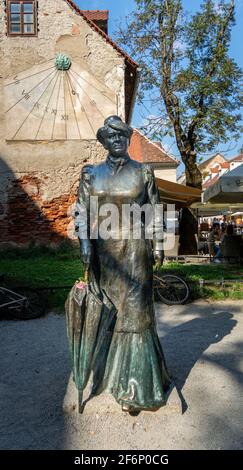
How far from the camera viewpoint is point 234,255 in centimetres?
1195

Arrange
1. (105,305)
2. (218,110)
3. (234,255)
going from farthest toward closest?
(218,110)
(234,255)
(105,305)

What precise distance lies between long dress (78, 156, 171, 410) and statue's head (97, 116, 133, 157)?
7 centimetres

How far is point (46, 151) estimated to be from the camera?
43.4 ft

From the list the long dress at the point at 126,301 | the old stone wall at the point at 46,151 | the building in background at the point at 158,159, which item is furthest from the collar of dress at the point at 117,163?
the building in background at the point at 158,159

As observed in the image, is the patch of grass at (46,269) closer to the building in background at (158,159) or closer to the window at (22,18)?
the window at (22,18)

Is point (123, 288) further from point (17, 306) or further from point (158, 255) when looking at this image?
point (17, 306)

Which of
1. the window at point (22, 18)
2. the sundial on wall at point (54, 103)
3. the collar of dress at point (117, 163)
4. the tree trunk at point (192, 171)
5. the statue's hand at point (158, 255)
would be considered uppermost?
the window at point (22, 18)

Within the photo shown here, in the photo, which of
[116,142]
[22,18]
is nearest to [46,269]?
[116,142]

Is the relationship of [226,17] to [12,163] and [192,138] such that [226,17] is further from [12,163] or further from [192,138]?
[12,163]

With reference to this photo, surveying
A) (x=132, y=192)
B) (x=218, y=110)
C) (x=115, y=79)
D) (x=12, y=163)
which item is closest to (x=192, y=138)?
(x=218, y=110)

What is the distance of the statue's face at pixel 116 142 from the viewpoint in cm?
292

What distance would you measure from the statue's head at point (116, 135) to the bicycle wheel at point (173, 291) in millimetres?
4475

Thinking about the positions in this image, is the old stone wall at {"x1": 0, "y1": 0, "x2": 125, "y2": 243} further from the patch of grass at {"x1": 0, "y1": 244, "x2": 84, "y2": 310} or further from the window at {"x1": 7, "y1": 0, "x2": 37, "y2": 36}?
the patch of grass at {"x1": 0, "y1": 244, "x2": 84, "y2": 310}
